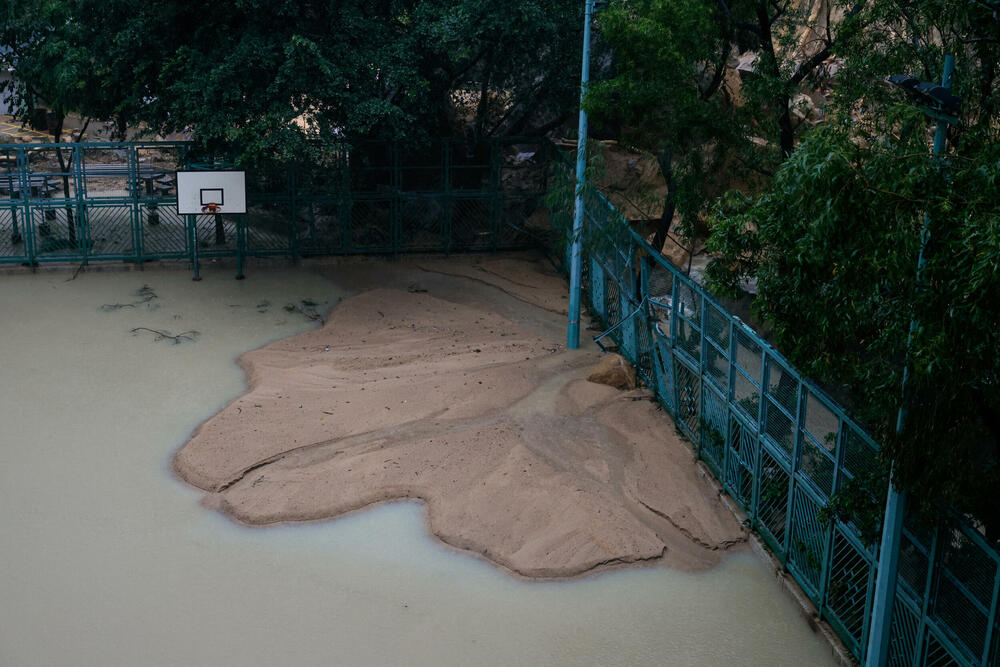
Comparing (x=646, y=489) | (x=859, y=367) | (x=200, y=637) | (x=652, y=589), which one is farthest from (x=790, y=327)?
(x=200, y=637)

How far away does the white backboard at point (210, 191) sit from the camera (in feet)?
64.1

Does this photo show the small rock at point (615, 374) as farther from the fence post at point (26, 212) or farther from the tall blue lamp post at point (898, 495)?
the fence post at point (26, 212)

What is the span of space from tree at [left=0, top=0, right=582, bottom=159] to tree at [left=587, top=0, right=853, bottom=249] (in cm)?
460

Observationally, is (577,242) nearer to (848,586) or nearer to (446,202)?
(446,202)

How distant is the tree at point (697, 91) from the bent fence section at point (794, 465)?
145 centimetres

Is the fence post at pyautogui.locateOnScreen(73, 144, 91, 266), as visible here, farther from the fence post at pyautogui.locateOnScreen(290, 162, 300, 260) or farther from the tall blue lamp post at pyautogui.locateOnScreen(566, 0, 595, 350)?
the tall blue lamp post at pyautogui.locateOnScreen(566, 0, 595, 350)

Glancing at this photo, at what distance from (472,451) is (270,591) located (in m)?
3.33

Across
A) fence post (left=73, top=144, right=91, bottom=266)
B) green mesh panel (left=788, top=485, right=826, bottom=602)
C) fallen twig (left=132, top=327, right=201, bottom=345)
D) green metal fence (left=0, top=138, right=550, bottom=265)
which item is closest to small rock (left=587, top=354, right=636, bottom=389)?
green mesh panel (left=788, top=485, right=826, bottom=602)

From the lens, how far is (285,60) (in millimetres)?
18156

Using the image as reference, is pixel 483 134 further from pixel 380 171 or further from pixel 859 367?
pixel 859 367

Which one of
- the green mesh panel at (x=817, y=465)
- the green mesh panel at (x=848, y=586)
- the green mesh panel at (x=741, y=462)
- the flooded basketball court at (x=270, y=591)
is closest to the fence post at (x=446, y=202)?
the flooded basketball court at (x=270, y=591)

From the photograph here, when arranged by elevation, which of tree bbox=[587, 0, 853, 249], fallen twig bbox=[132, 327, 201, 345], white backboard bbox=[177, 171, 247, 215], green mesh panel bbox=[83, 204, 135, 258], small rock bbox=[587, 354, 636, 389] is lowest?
fallen twig bbox=[132, 327, 201, 345]

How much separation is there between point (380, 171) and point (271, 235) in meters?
2.64

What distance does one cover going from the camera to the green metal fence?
20328 millimetres
